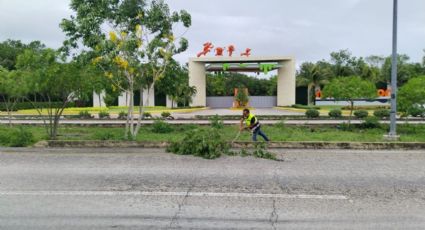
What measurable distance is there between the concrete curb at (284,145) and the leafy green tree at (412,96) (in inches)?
121

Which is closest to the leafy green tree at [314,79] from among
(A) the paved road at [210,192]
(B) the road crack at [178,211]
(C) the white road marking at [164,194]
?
(A) the paved road at [210,192]

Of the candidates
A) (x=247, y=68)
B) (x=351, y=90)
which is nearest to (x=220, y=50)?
(x=247, y=68)

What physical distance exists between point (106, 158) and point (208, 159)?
285cm

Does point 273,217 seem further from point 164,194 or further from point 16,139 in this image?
point 16,139

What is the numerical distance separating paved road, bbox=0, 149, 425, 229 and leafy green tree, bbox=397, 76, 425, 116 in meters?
5.10

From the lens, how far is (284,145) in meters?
13.0

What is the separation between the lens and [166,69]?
1495cm

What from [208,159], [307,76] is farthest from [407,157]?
[307,76]

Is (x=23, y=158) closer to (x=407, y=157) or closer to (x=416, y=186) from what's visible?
(x=416, y=186)

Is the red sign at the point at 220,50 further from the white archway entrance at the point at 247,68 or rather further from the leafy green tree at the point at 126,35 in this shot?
the leafy green tree at the point at 126,35

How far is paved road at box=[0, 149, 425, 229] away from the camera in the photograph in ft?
17.7

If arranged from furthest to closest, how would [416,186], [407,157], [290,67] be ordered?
[290,67] < [407,157] < [416,186]

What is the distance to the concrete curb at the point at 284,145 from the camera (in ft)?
42.0

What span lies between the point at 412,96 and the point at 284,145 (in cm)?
621
